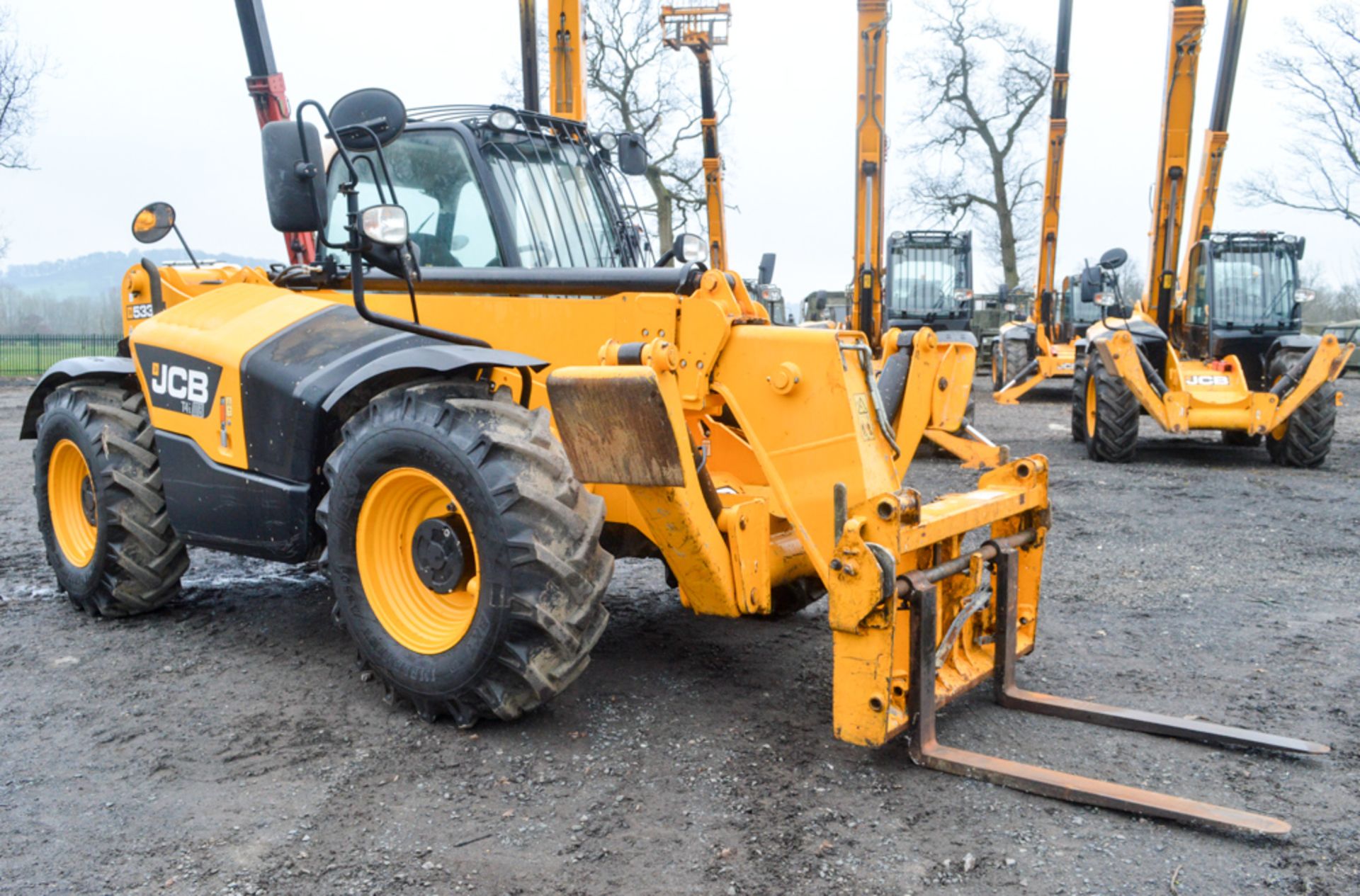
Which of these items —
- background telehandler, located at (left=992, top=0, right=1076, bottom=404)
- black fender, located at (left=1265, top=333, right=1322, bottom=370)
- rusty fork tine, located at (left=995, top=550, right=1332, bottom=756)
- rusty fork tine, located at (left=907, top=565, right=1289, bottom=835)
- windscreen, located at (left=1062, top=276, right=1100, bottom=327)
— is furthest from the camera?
windscreen, located at (left=1062, top=276, right=1100, bottom=327)

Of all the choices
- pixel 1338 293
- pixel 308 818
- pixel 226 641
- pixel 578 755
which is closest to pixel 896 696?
pixel 578 755

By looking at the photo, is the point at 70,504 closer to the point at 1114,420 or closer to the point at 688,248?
the point at 688,248

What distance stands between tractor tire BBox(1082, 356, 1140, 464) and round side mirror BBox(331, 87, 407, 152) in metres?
9.00

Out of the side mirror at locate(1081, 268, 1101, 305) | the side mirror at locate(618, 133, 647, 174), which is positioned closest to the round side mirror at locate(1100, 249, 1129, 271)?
the side mirror at locate(1081, 268, 1101, 305)

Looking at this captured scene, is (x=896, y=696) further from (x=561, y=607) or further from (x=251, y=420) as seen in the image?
(x=251, y=420)

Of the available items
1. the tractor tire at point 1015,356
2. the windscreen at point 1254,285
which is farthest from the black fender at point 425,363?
the tractor tire at point 1015,356

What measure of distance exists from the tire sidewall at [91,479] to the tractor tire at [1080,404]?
1045 centimetres

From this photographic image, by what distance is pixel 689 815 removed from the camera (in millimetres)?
3293

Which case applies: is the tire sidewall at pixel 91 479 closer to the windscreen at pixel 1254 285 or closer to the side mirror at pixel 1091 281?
the side mirror at pixel 1091 281

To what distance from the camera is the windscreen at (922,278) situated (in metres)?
20.5

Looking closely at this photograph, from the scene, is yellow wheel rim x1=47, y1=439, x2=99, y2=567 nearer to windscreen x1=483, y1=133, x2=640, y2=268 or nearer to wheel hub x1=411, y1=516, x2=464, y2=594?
wheel hub x1=411, y1=516, x2=464, y2=594

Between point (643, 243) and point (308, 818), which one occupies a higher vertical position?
point (643, 243)

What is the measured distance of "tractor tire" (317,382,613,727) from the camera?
11.9 feet

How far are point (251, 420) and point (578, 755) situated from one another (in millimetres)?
1980
